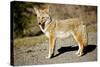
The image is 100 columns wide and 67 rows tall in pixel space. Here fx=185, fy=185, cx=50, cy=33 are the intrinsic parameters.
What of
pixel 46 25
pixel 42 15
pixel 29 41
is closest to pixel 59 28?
pixel 46 25

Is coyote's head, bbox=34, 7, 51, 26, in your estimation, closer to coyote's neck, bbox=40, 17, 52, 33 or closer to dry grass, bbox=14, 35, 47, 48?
coyote's neck, bbox=40, 17, 52, 33

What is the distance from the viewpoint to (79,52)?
2506 millimetres

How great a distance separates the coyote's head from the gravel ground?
0.87ft

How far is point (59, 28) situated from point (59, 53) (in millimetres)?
324

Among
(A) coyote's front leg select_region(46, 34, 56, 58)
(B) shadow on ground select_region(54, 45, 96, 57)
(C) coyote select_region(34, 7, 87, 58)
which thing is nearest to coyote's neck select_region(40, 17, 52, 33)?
(C) coyote select_region(34, 7, 87, 58)

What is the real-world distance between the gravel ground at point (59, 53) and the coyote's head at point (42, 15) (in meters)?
0.27

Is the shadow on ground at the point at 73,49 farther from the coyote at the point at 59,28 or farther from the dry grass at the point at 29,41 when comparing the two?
the dry grass at the point at 29,41

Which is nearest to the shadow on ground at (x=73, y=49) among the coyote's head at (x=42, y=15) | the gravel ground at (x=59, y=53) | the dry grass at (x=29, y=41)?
the gravel ground at (x=59, y=53)

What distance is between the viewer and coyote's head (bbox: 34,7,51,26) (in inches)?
89.9

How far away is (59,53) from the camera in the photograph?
2.39m

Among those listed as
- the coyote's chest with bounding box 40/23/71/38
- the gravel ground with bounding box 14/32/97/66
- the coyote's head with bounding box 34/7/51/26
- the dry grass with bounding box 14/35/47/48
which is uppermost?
the coyote's head with bounding box 34/7/51/26

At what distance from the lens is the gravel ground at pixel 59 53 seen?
219cm
